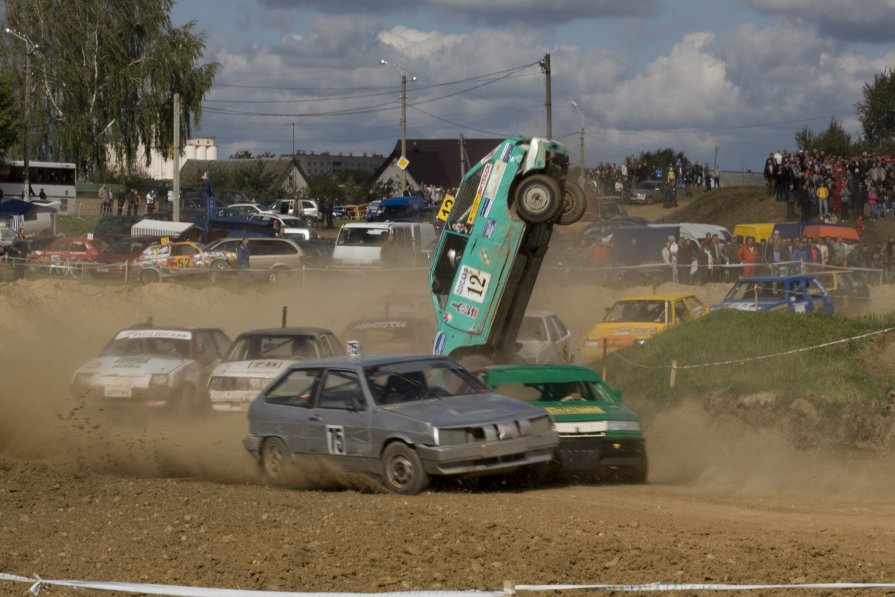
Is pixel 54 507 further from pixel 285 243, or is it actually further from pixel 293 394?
pixel 285 243

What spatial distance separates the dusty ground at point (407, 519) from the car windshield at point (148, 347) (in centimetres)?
119

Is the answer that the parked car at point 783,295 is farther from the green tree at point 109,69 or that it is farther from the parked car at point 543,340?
the green tree at point 109,69

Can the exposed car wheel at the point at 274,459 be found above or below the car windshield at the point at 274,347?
below

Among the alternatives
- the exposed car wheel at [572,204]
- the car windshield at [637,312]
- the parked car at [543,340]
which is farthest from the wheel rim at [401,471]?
the car windshield at [637,312]

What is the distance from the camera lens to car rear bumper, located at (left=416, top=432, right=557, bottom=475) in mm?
11102

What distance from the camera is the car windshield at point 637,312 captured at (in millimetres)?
24359

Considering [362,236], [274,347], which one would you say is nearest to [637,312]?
[274,347]

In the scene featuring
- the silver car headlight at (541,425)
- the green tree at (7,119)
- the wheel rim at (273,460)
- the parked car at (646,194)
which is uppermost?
the green tree at (7,119)

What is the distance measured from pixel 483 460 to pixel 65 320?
71.3ft

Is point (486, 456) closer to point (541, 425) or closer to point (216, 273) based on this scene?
point (541, 425)

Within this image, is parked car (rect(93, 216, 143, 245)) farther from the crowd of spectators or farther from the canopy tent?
the canopy tent

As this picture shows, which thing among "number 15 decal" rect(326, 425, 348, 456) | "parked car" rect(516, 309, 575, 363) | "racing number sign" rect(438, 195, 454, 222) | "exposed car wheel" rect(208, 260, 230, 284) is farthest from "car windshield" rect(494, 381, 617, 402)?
"exposed car wheel" rect(208, 260, 230, 284)

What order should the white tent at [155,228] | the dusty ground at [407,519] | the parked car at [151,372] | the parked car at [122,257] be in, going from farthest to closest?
the white tent at [155,228]
the parked car at [122,257]
the parked car at [151,372]
the dusty ground at [407,519]

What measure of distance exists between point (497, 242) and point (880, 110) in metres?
70.1
